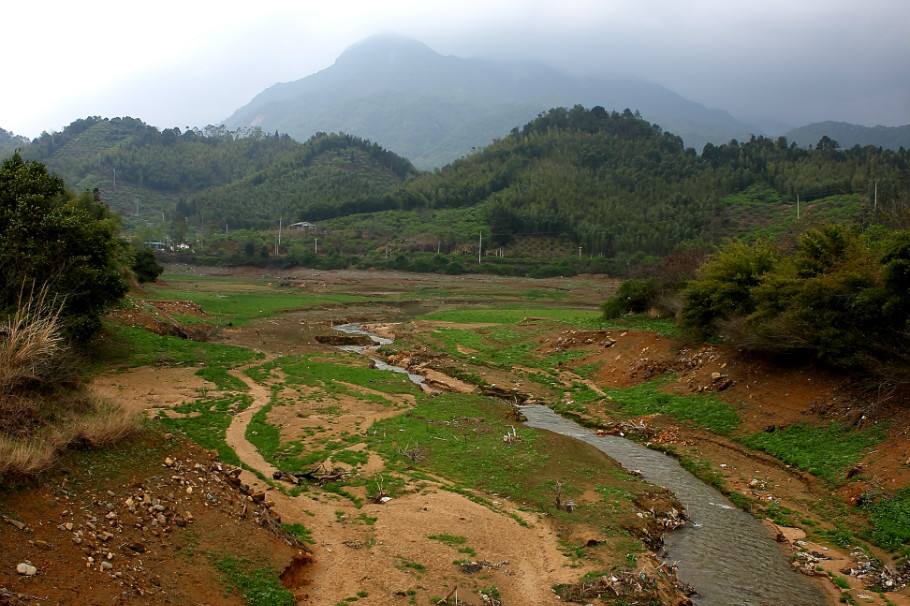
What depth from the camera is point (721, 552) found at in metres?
14.9

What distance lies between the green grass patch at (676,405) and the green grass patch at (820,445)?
6.02 feet

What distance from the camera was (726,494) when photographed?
1873 centimetres

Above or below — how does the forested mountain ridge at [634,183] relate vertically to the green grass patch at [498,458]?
above

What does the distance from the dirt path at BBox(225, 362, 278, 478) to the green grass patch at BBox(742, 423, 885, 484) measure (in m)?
16.7

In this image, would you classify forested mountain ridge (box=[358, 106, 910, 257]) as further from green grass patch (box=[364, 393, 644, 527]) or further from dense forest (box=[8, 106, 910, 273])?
green grass patch (box=[364, 393, 644, 527])

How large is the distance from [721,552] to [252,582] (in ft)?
35.5

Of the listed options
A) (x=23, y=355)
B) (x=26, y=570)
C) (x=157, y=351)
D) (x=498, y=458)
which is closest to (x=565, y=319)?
(x=157, y=351)

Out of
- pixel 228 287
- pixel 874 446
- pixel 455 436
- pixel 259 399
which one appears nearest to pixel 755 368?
pixel 874 446

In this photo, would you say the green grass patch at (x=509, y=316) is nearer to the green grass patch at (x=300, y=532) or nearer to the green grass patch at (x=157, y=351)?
the green grass patch at (x=157, y=351)

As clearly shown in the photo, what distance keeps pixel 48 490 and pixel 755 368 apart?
84.2 feet

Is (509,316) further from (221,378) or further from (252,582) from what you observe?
(252,582)

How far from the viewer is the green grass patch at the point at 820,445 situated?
755 inches

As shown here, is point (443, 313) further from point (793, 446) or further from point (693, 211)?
point (693, 211)

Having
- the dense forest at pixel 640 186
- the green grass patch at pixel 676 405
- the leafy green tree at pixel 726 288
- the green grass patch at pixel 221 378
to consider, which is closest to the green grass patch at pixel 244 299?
the green grass patch at pixel 221 378
